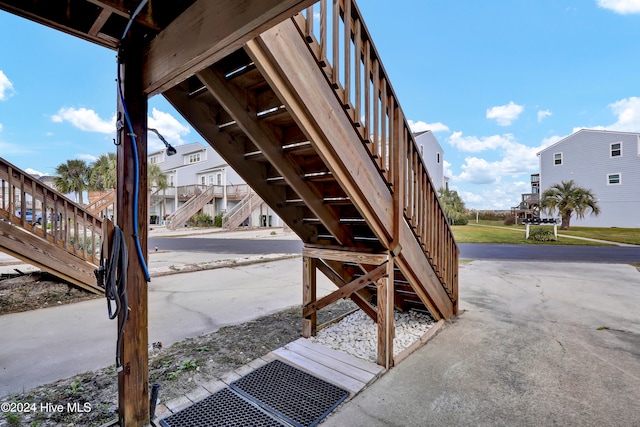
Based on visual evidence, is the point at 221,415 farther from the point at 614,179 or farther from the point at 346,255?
the point at 614,179

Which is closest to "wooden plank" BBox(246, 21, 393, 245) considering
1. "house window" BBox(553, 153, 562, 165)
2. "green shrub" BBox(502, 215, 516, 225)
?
"house window" BBox(553, 153, 562, 165)

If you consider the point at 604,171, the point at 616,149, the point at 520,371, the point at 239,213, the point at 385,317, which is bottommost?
the point at 520,371

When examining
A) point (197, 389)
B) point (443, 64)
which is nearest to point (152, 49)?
point (197, 389)

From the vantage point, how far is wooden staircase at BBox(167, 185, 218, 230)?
20.9 metres

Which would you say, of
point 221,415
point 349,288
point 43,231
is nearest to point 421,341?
point 349,288

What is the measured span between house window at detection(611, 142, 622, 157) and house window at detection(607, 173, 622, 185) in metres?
1.26

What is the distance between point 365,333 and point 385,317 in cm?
87

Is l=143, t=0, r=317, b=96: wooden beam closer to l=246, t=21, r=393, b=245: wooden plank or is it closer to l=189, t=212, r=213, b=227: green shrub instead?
l=246, t=21, r=393, b=245: wooden plank

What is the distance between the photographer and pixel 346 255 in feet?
9.29

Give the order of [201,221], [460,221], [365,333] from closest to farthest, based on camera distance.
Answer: [365,333]
[201,221]
[460,221]

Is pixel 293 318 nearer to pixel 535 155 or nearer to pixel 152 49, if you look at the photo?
pixel 152 49

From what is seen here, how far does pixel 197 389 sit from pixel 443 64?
40.0 feet

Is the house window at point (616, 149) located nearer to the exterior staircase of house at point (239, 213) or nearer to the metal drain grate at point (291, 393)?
the exterior staircase of house at point (239, 213)

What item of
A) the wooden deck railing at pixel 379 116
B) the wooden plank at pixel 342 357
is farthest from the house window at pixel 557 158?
the wooden plank at pixel 342 357
